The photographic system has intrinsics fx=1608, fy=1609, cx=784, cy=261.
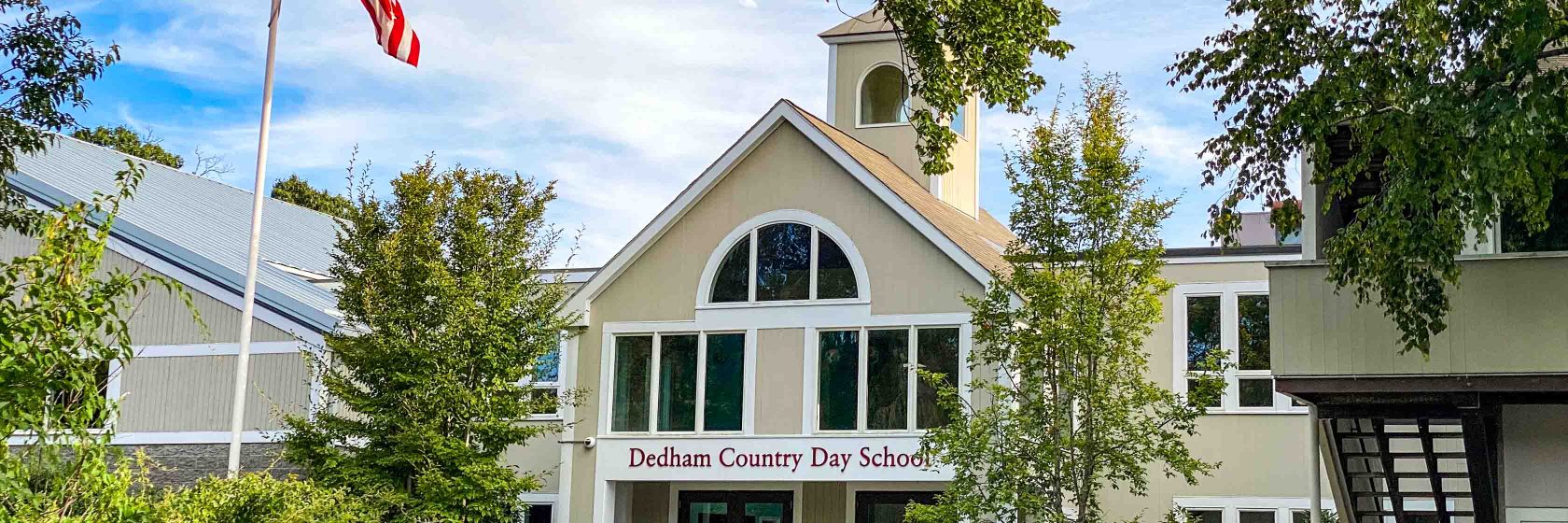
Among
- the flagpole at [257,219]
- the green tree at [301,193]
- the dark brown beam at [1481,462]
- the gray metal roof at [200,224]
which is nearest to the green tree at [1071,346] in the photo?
the dark brown beam at [1481,462]

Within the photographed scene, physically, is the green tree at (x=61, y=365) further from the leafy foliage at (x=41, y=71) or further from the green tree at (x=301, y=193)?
the green tree at (x=301, y=193)

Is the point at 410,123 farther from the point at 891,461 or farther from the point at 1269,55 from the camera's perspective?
the point at 1269,55

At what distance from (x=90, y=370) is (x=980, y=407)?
44.2 ft

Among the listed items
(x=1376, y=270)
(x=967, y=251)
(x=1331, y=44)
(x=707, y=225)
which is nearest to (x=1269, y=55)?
(x=1331, y=44)

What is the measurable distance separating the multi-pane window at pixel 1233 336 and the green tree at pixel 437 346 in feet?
30.2

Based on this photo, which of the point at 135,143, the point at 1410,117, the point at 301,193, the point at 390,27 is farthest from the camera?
the point at 301,193

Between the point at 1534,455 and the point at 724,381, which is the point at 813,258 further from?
the point at 1534,455

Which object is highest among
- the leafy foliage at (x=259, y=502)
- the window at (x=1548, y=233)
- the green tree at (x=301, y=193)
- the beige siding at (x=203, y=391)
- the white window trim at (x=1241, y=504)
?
the green tree at (x=301, y=193)

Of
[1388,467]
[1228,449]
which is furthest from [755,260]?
[1388,467]

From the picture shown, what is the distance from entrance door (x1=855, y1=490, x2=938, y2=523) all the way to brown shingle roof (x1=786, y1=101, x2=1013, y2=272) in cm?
353

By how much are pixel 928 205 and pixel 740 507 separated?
5246 mm

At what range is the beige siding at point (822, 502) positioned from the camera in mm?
23406

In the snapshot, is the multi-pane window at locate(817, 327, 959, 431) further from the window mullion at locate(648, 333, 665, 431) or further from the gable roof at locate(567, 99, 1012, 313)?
the window mullion at locate(648, 333, 665, 431)

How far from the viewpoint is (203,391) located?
23.0 m
